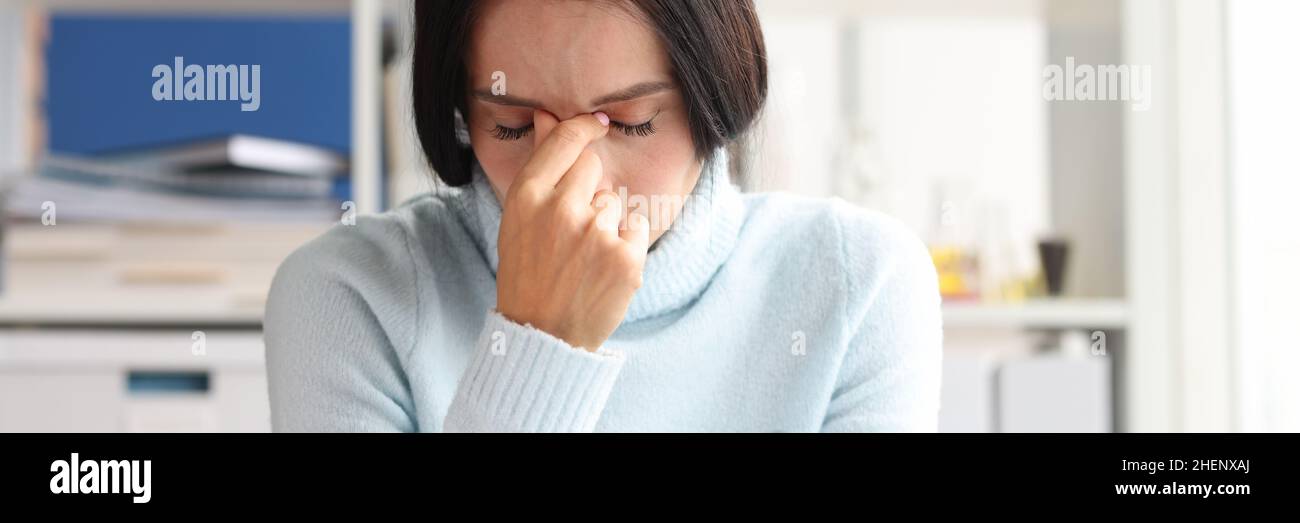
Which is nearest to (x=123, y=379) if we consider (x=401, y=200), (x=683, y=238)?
(x=401, y=200)

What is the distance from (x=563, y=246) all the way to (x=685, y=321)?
0.70 ft

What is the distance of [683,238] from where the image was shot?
77 cm

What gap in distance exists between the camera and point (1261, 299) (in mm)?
1412

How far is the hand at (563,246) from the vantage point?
0.59m

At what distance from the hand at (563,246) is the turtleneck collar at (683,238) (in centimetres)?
14

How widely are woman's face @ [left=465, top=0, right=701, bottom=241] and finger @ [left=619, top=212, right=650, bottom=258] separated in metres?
0.02

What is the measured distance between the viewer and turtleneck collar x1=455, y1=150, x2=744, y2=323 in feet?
2.45

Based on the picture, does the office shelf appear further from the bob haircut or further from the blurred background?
the bob haircut

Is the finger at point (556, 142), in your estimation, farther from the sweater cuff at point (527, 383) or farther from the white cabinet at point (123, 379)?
the white cabinet at point (123, 379)

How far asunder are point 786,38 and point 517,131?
3.40ft

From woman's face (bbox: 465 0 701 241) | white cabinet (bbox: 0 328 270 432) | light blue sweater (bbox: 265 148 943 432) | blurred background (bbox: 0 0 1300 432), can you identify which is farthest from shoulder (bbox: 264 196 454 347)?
white cabinet (bbox: 0 328 270 432)

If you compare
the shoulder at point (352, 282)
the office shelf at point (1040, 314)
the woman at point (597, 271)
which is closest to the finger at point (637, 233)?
the woman at point (597, 271)

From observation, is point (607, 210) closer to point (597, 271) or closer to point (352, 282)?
point (597, 271)
